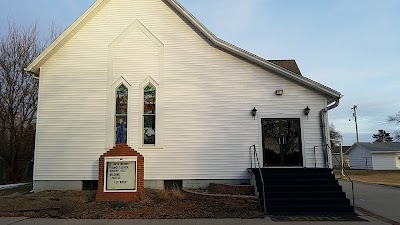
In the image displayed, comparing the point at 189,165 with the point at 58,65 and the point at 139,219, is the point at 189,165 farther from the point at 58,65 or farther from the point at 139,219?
the point at 58,65

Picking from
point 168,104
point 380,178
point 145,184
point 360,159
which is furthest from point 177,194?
point 360,159

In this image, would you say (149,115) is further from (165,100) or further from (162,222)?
(162,222)

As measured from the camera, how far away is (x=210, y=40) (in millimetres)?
14602

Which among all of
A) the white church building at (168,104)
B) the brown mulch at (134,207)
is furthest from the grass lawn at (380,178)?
the brown mulch at (134,207)

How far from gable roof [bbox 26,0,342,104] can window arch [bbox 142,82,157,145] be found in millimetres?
3286

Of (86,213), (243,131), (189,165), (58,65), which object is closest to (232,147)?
(243,131)

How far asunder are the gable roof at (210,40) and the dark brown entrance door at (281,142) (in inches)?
66.4

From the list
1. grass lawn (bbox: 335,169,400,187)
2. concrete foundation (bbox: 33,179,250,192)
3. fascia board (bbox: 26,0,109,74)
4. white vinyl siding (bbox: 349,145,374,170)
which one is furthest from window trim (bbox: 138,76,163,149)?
white vinyl siding (bbox: 349,145,374,170)

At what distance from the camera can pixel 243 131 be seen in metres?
14.1

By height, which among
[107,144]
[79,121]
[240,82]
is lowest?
[107,144]

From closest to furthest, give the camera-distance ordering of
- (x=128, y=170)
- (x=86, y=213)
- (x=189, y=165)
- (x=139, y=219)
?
(x=139, y=219), (x=86, y=213), (x=128, y=170), (x=189, y=165)

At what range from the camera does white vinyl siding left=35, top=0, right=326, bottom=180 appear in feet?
45.8

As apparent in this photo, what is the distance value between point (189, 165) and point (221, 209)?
12.3 feet

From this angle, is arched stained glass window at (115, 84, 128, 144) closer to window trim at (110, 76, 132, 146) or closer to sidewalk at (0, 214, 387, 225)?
window trim at (110, 76, 132, 146)
